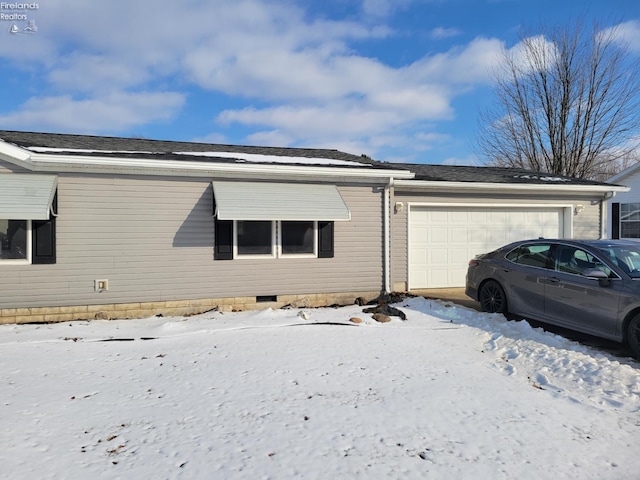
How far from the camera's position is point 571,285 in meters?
6.10

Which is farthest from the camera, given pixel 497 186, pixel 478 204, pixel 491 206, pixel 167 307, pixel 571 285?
pixel 491 206

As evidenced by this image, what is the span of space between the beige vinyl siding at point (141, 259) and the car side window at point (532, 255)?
3.47 meters

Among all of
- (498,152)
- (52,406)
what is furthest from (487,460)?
(498,152)

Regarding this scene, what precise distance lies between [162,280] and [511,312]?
6.08 metres

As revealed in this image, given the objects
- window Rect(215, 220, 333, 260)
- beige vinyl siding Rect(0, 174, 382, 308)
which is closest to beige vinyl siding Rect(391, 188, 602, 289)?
window Rect(215, 220, 333, 260)

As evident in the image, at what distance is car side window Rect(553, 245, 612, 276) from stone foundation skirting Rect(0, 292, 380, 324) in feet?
11.9

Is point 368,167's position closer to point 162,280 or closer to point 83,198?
point 162,280

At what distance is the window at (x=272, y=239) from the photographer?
8.23 meters

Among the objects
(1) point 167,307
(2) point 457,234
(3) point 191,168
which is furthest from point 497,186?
(1) point 167,307

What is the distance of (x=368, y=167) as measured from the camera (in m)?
8.95

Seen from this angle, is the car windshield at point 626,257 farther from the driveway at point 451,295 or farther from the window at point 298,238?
the window at point 298,238

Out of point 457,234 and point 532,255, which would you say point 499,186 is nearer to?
point 457,234

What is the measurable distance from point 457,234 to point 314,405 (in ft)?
26.0

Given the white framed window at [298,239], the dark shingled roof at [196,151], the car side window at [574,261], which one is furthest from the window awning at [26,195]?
the car side window at [574,261]
